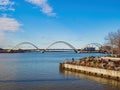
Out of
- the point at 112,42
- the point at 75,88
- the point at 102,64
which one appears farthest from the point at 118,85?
the point at 112,42

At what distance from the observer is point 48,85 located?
44688mm

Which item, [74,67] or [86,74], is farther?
[74,67]

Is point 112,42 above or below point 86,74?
above

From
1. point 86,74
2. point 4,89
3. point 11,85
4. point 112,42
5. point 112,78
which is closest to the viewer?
point 4,89

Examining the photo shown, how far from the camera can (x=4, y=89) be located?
40.4m

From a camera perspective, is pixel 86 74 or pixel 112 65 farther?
pixel 86 74

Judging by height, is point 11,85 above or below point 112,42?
below

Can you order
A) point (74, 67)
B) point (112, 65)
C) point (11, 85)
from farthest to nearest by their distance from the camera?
point (74, 67) < point (112, 65) < point (11, 85)

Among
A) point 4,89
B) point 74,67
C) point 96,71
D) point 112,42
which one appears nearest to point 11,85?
point 4,89

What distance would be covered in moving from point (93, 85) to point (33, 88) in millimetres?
9573

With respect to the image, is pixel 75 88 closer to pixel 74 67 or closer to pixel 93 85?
pixel 93 85

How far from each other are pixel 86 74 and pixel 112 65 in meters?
6.50

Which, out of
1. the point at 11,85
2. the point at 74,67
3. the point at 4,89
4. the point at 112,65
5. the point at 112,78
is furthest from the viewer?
the point at 74,67

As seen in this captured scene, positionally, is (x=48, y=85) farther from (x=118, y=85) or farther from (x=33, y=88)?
(x=118, y=85)
